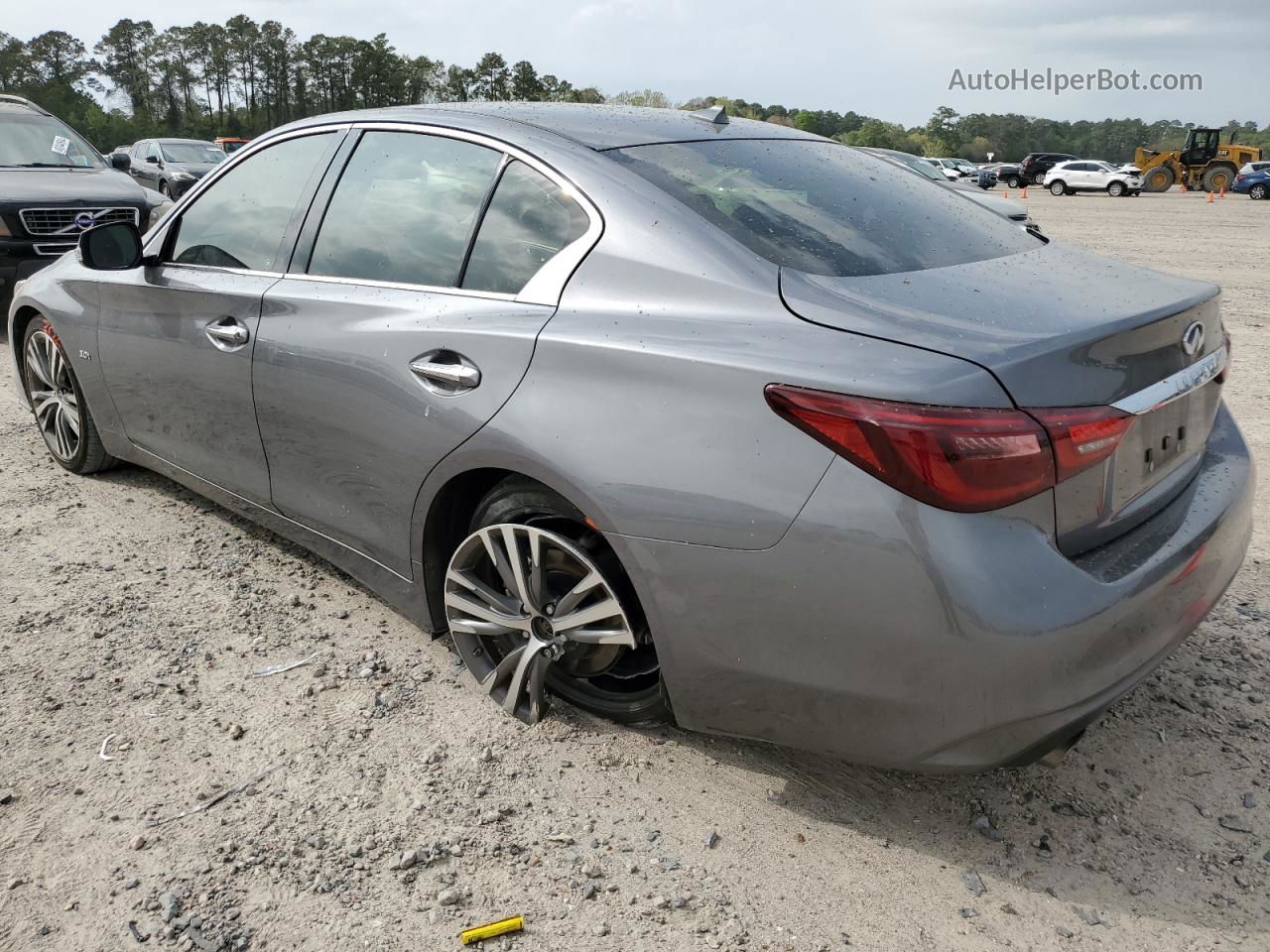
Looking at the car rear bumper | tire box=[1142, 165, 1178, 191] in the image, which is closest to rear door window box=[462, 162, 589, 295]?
the car rear bumper

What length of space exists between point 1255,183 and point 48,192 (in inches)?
1505

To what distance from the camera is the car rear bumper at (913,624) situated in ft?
6.27

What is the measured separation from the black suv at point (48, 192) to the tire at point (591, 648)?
7466 mm

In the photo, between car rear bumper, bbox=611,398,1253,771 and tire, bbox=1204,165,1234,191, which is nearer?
car rear bumper, bbox=611,398,1253,771

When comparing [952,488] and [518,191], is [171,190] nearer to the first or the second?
[518,191]

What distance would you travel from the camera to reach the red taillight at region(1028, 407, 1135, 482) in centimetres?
195

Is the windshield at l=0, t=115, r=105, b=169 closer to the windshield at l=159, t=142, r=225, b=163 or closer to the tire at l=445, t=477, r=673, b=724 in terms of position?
the tire at l=445, t=477, r=673, b=724

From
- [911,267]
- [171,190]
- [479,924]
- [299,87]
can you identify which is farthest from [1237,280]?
[299,87]

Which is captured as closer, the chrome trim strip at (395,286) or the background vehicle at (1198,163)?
the chrome trim strip at (395,286)

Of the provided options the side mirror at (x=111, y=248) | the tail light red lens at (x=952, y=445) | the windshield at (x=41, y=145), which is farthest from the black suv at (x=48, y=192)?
the tail light red lens at (x=952, y=445)

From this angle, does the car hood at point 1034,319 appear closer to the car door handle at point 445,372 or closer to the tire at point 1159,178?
the car door handle at point 445,372

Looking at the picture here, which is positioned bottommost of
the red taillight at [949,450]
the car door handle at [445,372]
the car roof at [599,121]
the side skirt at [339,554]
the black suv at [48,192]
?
the side skirt at [339,554]

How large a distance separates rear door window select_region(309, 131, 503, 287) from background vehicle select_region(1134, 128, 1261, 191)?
44.6 metres

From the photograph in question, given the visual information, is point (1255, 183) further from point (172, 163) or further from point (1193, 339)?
point (1193, 339)
